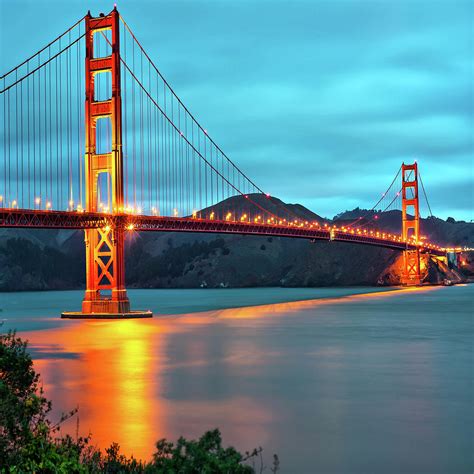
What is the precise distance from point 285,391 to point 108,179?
29.1m

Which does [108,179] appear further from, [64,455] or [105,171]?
[64,455]

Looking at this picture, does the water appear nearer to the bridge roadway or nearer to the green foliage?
the green foliage

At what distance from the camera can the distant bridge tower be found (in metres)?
44.9

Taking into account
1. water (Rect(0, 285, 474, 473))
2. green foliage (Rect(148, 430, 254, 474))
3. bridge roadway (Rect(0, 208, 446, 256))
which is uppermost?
bridge roadway (Rect(0, 208, 446, 256))

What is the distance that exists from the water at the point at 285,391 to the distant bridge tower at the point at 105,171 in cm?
856

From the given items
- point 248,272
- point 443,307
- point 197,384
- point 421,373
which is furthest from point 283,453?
point 248,272

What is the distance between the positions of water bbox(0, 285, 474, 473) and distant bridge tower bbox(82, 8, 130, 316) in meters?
8.56

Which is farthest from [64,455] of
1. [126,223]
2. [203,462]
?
[126,223]

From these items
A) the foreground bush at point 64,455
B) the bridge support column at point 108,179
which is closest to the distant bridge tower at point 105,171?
the bridge support column at point 108,179

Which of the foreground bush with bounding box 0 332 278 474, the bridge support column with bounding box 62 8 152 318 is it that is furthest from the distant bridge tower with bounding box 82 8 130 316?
the foreground bush with bounding box 0 332 278 474

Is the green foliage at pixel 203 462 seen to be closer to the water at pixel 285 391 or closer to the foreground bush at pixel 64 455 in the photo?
the foreground bush at pixel 64 455

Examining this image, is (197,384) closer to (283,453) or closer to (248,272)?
(283,453)

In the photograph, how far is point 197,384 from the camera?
19.7 metres

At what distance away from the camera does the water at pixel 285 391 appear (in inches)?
485
